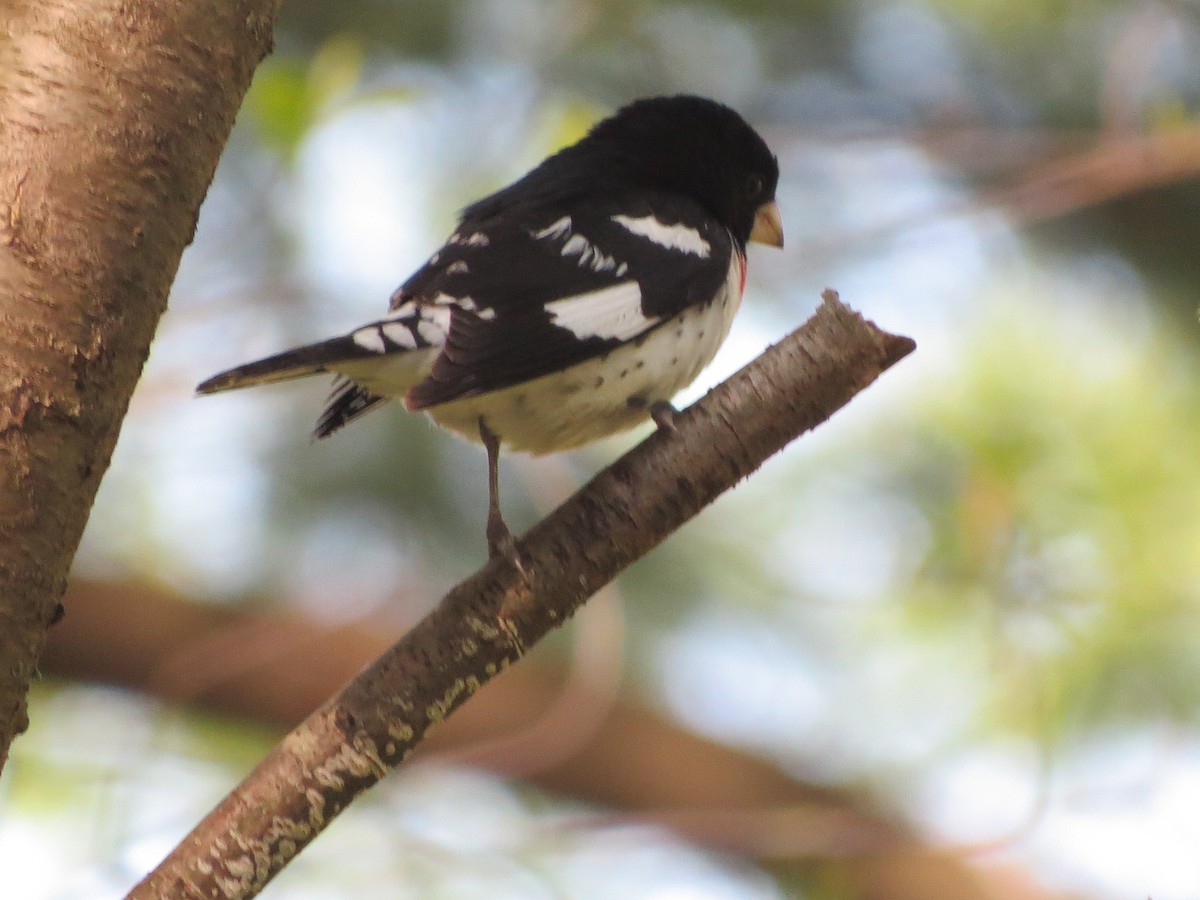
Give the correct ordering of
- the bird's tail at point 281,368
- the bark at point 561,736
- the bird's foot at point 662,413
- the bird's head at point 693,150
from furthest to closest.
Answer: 1. the bark at point 561,736
2. the bird's head at point 693,150
3. the bird's foot at point 662,413
4. the bird's tail at point 281,368

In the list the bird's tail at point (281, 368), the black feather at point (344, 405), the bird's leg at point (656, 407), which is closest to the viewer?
the bird's tail at point (281, 368)

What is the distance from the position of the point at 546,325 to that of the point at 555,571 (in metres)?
0.49

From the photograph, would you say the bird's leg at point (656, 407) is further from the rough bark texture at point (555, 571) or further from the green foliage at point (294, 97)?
the green foliage at point (294, 97)

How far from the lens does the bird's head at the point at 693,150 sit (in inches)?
110

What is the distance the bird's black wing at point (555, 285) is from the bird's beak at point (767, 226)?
0.39 m

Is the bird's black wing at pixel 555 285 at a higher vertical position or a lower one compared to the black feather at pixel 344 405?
higher

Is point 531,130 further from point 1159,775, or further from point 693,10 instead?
point 1159,775

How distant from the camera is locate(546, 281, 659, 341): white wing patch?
6.76ft

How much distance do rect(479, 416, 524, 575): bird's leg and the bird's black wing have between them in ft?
0.57

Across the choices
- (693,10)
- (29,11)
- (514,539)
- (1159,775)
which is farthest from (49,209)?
(693,10)

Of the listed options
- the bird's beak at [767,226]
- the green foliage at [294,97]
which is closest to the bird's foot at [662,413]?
the bird's beak at [767,226]

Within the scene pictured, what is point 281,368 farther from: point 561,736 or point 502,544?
point 561,736

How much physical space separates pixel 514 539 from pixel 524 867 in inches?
79.4

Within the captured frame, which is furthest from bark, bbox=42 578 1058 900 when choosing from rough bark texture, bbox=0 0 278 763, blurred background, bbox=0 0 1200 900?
rough bark texture, bbox=0 0 278 763
